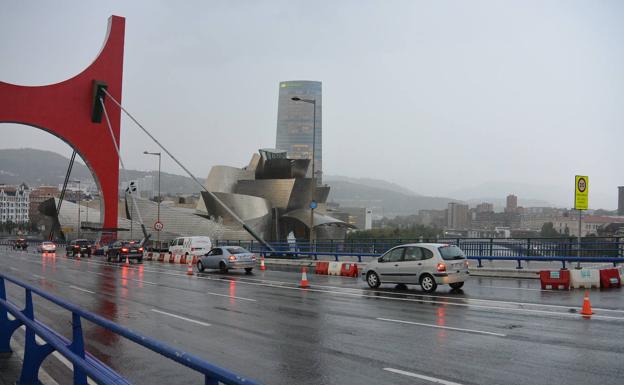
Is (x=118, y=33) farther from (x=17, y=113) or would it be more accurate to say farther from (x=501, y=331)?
(x=501, y=331)

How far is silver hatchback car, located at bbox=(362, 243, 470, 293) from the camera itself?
731 inches

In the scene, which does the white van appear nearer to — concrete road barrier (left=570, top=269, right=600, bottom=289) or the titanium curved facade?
concrete road barrier (left=570, top=269, right=600, bottom=289)

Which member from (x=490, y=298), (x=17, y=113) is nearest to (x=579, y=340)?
(x=490, y=298)

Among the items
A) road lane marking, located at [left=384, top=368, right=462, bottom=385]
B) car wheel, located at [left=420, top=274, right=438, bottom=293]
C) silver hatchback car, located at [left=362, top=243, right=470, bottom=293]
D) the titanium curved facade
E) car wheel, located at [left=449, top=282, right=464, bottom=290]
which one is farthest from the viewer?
the titanium curved facade

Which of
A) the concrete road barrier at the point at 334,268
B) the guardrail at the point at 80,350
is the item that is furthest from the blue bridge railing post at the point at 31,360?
the concrete road barrier at the point at 334,268

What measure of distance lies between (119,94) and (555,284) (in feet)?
202

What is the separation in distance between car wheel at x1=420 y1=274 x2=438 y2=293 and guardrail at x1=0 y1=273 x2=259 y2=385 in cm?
1299

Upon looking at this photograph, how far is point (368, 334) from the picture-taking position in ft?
36.1

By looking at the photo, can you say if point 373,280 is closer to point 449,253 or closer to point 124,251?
point 449,253

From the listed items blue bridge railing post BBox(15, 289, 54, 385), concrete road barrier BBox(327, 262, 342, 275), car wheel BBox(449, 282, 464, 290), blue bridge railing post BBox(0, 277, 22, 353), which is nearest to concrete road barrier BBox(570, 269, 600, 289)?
car wheel BBox(449, 282, 464, 290)

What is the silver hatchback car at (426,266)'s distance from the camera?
1856 cm

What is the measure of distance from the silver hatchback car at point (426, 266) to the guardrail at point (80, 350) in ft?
42.3

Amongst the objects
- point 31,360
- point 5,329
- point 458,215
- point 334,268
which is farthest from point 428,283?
point 458,215

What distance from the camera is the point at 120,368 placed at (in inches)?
331
